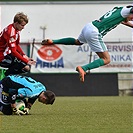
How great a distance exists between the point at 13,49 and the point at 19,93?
142 centimetres

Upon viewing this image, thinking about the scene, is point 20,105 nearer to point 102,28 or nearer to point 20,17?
point 20,17

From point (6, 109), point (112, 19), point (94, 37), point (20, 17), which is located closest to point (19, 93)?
point (6, 109)

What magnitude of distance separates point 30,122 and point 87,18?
835 inches

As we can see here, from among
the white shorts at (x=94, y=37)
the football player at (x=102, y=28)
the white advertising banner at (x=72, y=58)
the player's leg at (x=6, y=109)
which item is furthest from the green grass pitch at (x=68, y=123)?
the white advertising banner at (x=72, y=58)

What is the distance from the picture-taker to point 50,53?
64.3 ft

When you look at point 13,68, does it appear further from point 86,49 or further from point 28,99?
point 86,49

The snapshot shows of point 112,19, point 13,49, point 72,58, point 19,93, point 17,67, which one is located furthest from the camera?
point 72,58

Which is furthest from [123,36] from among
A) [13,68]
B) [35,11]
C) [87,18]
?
[13,68]

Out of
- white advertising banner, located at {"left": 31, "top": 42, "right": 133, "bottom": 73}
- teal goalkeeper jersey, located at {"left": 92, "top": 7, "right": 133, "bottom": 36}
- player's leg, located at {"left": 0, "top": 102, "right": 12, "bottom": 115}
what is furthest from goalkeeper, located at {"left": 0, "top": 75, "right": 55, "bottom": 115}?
white advertising banner, located at {"left": 31, "top": 42, "right": 133, "bottom": 73}

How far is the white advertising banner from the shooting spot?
19.5 metres

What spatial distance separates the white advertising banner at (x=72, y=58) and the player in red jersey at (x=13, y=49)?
915cm

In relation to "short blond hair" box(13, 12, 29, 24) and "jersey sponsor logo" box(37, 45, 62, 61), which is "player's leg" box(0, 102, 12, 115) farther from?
"jersey sponsor logo" box(37, 45, 62, 61)

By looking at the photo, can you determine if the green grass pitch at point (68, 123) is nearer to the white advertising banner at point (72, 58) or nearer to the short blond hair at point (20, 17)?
the short blond hair at point (20, 17)

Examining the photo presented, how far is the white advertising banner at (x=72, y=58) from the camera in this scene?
1952 cm
